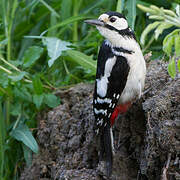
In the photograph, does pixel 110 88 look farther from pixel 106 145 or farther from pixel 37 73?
pixel 37 73

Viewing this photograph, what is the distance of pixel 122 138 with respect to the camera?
10.9 feet

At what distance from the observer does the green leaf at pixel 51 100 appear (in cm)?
379

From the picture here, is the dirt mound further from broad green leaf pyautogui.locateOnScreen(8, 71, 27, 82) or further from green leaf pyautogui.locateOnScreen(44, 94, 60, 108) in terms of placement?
broad green leaf pyautogui.locateOnScreen(8, 71, 27, 82)

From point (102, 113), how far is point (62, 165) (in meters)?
0.63

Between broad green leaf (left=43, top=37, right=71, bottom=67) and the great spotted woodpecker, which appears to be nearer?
the great spotted woodpecker

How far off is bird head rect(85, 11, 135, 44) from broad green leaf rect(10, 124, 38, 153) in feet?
3.77

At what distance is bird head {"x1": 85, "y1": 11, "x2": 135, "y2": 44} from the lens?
316cm

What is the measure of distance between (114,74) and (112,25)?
0.37m

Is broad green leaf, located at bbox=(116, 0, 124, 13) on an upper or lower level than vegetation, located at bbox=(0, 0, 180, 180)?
upper

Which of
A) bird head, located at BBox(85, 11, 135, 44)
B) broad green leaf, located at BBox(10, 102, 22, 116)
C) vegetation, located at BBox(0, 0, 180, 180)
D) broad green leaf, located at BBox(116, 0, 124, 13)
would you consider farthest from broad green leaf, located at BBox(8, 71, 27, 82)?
broad green leaf, located at BBox(116, 0, 124, 13)

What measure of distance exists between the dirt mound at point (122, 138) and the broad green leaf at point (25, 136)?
0.32 ft

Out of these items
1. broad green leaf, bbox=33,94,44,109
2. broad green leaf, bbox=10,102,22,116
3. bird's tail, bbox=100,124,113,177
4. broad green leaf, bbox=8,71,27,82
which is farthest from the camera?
broad green leaf, bbox=10,102,22,116

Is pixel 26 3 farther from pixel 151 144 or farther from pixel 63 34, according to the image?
pixel 151 144

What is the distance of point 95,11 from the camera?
4.69 metres
